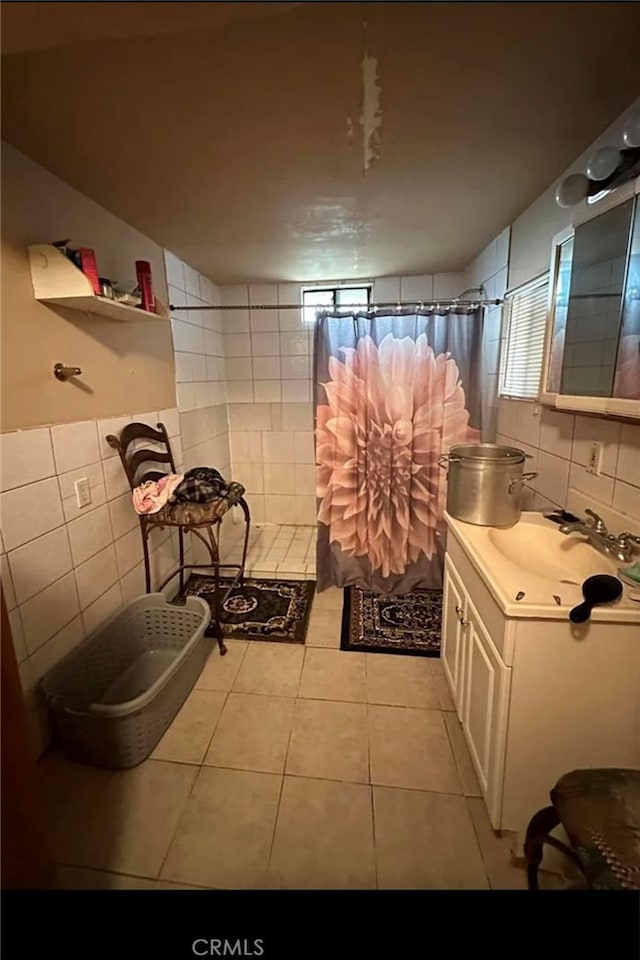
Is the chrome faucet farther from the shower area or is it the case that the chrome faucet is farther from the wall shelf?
the wall shelf

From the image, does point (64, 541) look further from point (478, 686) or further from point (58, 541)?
point (478, 686)

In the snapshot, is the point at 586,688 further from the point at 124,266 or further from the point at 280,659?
the point at 124,266

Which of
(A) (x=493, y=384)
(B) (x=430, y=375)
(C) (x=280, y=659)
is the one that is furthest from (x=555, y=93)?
(C) (x=280, y=659)

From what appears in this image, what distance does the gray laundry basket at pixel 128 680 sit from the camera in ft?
4.46

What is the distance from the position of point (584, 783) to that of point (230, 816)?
103 centimetres

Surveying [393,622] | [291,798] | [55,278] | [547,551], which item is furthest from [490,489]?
[55,278]

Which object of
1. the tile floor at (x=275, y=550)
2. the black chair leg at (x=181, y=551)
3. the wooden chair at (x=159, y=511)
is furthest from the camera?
the tile floor at (x=275, y=550)

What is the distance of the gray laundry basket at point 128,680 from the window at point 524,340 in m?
1.92

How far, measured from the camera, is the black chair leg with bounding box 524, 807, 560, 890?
3.04 ft

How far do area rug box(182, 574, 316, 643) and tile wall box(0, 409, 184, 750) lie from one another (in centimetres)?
58

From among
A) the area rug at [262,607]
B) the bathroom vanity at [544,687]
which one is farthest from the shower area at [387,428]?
the bathroom vanity at [544,687]

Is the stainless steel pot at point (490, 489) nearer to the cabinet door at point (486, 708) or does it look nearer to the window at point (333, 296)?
the cabinet door at point (486, 708)

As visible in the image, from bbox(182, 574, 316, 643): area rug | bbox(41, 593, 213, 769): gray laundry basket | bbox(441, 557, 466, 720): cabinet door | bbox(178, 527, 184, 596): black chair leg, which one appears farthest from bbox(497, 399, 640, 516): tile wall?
bbox(178, 527, 184, 596): black chair leg

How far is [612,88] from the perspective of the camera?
3.57ft
